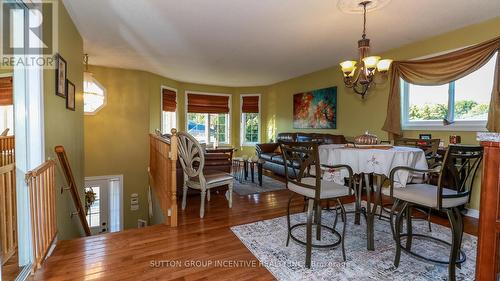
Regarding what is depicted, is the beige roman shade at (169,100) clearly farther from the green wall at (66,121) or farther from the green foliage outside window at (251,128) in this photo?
the green wall at (66,121)

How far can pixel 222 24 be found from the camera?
3.08 meters

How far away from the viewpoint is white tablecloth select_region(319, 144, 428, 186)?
202 centimetres

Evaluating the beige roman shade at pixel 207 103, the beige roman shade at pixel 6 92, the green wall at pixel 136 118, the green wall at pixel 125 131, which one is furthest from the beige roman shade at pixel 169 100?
the beige roman shade at pixel 6 92

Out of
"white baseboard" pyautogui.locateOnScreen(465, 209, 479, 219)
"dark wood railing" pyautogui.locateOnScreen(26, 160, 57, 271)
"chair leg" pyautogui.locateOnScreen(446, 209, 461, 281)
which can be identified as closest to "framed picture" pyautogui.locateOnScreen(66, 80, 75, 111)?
"dark wood railing" pyautogui.locateOnScreen(26, 160, 57, 271)

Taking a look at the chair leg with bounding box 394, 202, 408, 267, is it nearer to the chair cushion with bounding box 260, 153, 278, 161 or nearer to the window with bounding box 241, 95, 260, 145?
the chair cushion with bounding box 260, 153, 278, 161

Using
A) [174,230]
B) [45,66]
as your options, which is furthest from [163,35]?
[174,230]

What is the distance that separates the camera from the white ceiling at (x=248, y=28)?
263 centimetres

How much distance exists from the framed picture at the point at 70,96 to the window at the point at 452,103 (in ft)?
15.4

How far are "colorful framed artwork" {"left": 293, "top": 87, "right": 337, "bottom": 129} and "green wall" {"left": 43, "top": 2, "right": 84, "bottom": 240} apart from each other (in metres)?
4.46

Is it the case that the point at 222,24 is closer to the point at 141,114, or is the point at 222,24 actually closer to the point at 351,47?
the point at 351,47

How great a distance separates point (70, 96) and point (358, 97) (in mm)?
4542

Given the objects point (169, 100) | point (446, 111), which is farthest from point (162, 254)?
point (169, 100)

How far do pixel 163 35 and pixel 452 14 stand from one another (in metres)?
3.60

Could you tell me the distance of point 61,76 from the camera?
8.36 ft
